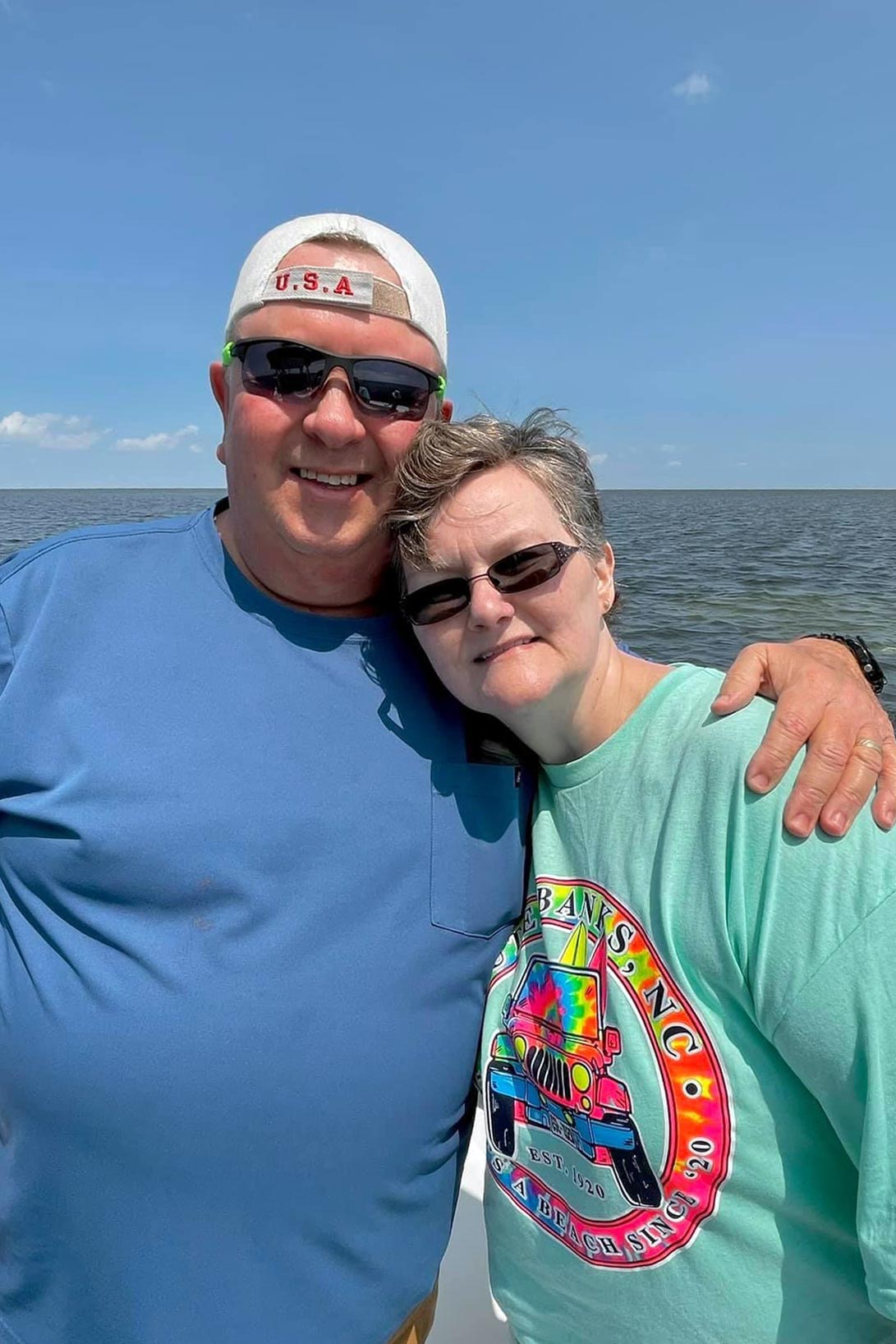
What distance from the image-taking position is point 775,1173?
1.52 m

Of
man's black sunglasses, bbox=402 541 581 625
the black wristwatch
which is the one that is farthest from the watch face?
man's black sunglasses, bbox=402 541 581 625

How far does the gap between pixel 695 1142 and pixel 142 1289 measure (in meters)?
1.18

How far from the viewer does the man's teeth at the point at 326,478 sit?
210cm

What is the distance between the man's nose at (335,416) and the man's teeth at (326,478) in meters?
0.08

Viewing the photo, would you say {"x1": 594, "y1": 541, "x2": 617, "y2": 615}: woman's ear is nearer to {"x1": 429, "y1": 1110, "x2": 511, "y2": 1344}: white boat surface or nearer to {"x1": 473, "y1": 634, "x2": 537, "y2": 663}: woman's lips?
{"x1": 473, "y1": 634, "x2": 537, "y2": 663}: woman's lips

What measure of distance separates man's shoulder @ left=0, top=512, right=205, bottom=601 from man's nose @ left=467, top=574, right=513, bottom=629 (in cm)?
89

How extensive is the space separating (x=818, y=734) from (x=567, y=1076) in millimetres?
890

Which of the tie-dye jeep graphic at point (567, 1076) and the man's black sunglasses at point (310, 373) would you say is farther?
the man's black sunglasses at point (310, 373)

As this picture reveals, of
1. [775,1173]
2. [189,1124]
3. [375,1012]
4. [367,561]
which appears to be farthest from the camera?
[367,561]

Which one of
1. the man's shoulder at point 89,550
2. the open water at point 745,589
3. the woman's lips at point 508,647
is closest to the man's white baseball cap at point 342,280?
the man's shoulder at point 89,550

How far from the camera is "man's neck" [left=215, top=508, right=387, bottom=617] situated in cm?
214

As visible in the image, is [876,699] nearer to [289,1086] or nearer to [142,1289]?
[289,1086]

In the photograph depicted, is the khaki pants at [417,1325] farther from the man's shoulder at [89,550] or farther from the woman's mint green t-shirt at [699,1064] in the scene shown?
the man's shoulder at [89,550]

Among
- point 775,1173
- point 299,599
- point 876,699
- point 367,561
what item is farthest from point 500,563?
point 775,1173
